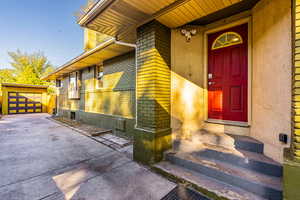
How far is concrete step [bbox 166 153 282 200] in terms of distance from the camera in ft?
4.94

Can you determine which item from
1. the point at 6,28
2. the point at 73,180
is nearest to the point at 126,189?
the point at 73,180

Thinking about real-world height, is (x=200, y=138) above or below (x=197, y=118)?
below

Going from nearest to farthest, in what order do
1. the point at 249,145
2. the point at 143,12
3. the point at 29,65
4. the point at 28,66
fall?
the point at 249,145
the point at 143,12
the point at 28,66
the point at 29,65

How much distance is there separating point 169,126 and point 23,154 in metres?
3.62

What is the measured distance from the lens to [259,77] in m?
2.28

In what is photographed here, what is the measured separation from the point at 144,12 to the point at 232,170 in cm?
299

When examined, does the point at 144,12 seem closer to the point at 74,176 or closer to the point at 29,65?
the point at 74,176

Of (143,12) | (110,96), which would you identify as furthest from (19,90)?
(143,12)

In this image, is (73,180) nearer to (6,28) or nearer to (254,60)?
(254,60)

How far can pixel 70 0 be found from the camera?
9.92 meters

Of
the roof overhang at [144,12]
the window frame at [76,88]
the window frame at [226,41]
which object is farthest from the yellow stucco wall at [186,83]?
Answer: the window frame at [76,88]

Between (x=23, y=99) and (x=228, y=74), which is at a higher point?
(x=228, y=74)

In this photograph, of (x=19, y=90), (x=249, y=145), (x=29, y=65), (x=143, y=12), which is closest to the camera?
(x=249, y=145)

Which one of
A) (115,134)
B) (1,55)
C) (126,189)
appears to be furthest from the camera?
(1,55)
